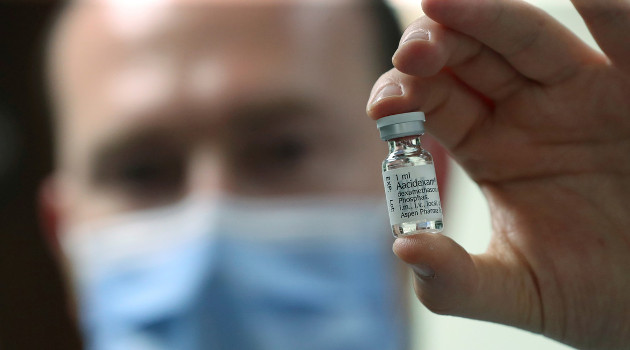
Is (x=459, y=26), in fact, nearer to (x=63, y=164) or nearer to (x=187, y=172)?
(x=187, y=172)

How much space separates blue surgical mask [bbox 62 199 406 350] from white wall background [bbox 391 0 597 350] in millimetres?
277

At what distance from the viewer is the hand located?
0.76m

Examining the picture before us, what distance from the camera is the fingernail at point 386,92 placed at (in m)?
0.71

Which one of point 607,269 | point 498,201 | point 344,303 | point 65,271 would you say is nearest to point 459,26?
point 498,201

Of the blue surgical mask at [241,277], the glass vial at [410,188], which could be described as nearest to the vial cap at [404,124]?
the glass vial at [410,188]

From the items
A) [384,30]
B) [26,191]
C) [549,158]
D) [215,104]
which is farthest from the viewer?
[26,191]

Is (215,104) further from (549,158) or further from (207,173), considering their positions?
(549,158)

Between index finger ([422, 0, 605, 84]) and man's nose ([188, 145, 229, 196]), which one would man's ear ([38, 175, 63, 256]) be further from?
index finger ([422, 0, 605, 84])

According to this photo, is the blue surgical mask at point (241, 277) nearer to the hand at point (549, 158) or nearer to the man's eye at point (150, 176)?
the man's eye at point (150, 176)

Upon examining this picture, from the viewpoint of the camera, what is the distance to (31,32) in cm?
200

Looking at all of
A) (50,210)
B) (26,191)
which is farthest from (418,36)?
(26,191)

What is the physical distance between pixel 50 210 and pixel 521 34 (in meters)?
1.76

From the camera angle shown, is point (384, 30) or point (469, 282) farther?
point (384, 30)

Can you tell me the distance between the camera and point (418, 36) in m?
0.69
